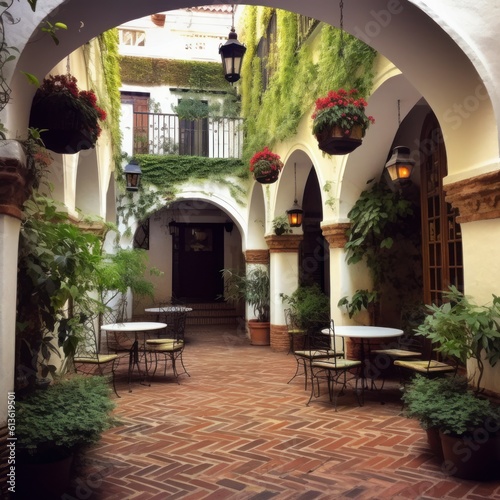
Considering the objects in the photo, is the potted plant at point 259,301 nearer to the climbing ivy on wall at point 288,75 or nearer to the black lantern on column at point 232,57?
the climbing ivy on wall at point 288,75

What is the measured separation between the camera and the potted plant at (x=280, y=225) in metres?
10.5

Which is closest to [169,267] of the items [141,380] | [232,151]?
[232,151]

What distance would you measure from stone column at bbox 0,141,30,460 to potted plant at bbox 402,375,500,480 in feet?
9.60

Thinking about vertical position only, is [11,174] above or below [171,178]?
below

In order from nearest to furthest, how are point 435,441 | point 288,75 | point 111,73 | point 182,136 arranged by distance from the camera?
point 435,441, point 288,75, point 111,73, point 182,136

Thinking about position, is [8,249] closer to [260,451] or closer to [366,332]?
[260,451]

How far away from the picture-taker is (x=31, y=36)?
9.81 ft

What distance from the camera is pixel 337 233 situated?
7.57 meters

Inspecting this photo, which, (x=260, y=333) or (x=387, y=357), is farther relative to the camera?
(x=260, y=333)

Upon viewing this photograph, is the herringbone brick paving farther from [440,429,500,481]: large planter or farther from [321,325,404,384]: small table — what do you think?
[321,325,404,384]: small table

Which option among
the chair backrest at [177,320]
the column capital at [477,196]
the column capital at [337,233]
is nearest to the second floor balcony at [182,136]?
the chair backrest at [177,320]

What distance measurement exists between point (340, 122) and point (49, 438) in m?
3.73

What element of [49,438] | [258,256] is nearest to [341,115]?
[49,438]

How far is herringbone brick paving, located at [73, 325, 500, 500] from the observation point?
3.48 m
